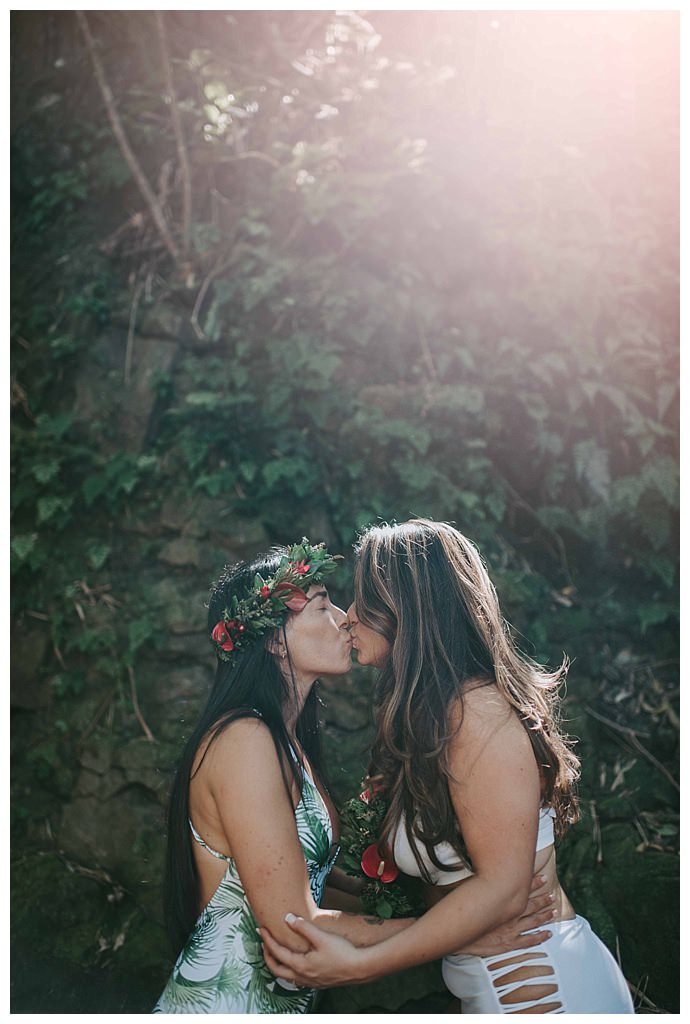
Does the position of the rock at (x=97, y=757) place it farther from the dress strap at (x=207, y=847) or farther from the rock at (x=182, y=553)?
the dress strap at (x=207, y=847)

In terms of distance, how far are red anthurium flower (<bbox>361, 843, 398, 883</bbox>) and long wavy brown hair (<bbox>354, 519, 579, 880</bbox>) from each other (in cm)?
6

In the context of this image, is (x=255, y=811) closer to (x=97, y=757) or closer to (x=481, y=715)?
(x=481, y=715)

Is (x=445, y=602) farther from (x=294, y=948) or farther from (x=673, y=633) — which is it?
(x=673, y=633)

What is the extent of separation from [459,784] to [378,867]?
0.48 meters

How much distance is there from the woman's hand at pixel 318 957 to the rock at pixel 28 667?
313 centimetres

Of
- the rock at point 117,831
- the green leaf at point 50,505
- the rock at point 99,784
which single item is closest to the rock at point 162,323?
the green leaf at point 50,505

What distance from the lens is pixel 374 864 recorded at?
9.09 ft

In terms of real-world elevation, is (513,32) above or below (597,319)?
above

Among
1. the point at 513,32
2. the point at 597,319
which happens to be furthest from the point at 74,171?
the point at 597,319

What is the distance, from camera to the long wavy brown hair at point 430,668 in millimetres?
2598

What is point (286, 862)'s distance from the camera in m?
2.52

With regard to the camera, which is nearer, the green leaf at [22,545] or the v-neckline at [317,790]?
the v-neckline at [317,790]
